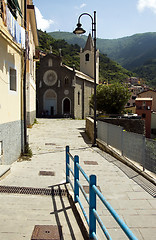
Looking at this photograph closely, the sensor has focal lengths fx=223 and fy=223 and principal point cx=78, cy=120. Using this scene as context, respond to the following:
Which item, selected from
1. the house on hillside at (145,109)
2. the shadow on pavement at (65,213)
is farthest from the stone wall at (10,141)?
the house on hillside at (145,109)

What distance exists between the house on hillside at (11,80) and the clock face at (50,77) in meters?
36.3

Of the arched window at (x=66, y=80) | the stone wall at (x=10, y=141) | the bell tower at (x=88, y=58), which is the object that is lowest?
the stone wall at (x=10, y=141)

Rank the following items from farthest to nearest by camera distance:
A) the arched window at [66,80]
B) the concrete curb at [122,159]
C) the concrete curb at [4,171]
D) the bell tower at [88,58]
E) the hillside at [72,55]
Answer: the hillside at [72,55] < the bell tower at [88,58] < the arched window at [66,80] < the concrete curb at [122,159] < the concrete curb at [4,171]

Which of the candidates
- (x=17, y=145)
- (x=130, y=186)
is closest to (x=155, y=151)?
(x=130, y=186)

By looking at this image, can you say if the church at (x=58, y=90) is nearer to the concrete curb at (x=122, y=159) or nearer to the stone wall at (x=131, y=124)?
the stone wall at (x=131, y=124)

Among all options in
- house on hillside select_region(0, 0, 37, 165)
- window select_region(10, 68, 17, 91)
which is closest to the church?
house on hillside select_region(0, 0, 37, 165)

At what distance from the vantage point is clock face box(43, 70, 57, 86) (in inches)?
1812

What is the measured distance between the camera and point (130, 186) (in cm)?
632

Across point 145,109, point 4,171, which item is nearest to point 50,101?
point 145,109

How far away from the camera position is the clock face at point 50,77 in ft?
151

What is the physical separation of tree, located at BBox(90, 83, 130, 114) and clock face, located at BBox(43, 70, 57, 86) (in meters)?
16.7

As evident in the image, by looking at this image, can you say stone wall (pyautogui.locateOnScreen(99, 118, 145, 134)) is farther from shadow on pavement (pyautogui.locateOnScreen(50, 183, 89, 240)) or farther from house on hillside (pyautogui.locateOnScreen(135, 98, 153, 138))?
house on hillside (pyautogui.locateOnScreen(135, 98, 153, 138))

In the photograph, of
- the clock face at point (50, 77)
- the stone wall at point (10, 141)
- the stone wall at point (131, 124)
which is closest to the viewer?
the stone wall at point (10, 141)

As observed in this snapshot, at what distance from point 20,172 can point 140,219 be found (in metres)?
4.23
